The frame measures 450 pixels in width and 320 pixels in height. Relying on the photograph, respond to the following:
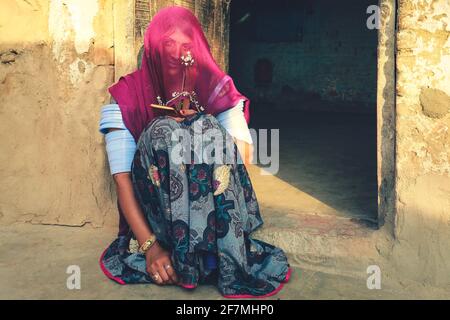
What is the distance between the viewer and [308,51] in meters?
9.42

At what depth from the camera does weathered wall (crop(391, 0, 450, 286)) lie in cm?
232

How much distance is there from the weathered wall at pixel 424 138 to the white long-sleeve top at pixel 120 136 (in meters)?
0.77

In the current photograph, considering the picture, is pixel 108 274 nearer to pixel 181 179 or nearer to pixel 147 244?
pixel 147 244

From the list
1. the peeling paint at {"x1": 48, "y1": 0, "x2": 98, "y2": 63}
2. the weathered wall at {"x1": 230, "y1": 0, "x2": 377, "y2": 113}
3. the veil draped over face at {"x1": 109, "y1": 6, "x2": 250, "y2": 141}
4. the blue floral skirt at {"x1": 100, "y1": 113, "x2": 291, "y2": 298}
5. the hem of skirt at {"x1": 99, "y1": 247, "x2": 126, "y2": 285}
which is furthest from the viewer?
the weathered wall at {"x1": 230, "y1": 0, "x2": 377, "y2": 113}

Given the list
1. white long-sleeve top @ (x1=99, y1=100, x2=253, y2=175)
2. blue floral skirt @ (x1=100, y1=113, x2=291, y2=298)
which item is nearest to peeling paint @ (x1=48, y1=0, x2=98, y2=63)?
white long-sleeve top @ (x1=99, y1=100, x2=253, y2=175)

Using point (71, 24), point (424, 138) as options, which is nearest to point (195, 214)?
point (424, 138)

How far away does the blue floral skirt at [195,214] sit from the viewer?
7.45 ft

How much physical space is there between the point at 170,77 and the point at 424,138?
4.05 feet

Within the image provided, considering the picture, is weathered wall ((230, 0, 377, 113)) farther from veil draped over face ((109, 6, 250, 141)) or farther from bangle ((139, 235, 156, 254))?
bangle ((139, 235, 156, 254))

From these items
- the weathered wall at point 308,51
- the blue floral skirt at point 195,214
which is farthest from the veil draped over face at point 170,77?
the weathered wall at point 308,51

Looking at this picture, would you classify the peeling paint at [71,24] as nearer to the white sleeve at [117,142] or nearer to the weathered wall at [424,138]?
the white sleeve at [117,142]
